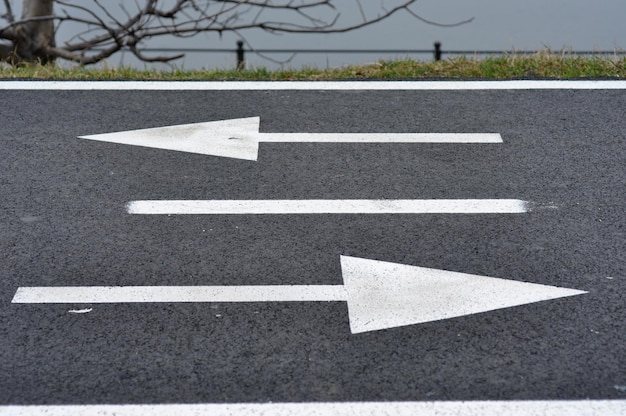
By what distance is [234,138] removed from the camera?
22.9 ft

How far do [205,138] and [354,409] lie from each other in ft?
11.8

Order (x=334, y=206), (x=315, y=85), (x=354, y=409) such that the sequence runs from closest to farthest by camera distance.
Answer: (x=354, y=409) → (x=334, y=206) → (x=315, y=85)

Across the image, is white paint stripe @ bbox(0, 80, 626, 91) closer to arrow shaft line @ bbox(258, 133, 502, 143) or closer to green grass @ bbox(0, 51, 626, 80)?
green grass @ bbox(0, 51, 626, 80)

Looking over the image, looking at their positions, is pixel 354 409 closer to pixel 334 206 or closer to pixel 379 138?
pixel 334 206

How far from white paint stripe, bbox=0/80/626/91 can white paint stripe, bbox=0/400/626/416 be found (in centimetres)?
465

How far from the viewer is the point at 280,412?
12.4 ft

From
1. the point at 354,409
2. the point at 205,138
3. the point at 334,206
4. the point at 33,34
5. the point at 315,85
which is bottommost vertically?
the point at 33,34

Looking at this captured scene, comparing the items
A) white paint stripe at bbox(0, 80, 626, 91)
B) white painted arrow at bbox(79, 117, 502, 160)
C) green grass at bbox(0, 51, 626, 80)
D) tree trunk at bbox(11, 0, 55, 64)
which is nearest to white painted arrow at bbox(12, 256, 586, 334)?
white painted arrow at bbox(79, 117, 502, 160)

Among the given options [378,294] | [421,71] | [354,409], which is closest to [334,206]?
[378,294]

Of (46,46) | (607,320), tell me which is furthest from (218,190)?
(46,46)

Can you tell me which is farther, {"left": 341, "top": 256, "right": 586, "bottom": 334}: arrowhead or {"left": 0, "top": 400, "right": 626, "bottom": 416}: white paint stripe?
{"left": 341, "top": 256, "right": 586, "bottom": 334}: arrowhead

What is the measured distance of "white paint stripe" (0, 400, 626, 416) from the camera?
3.77m

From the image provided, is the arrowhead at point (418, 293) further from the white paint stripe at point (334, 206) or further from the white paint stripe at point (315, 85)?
the white paint stripe at point (315, 85)

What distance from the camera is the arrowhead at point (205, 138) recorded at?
6.79m
